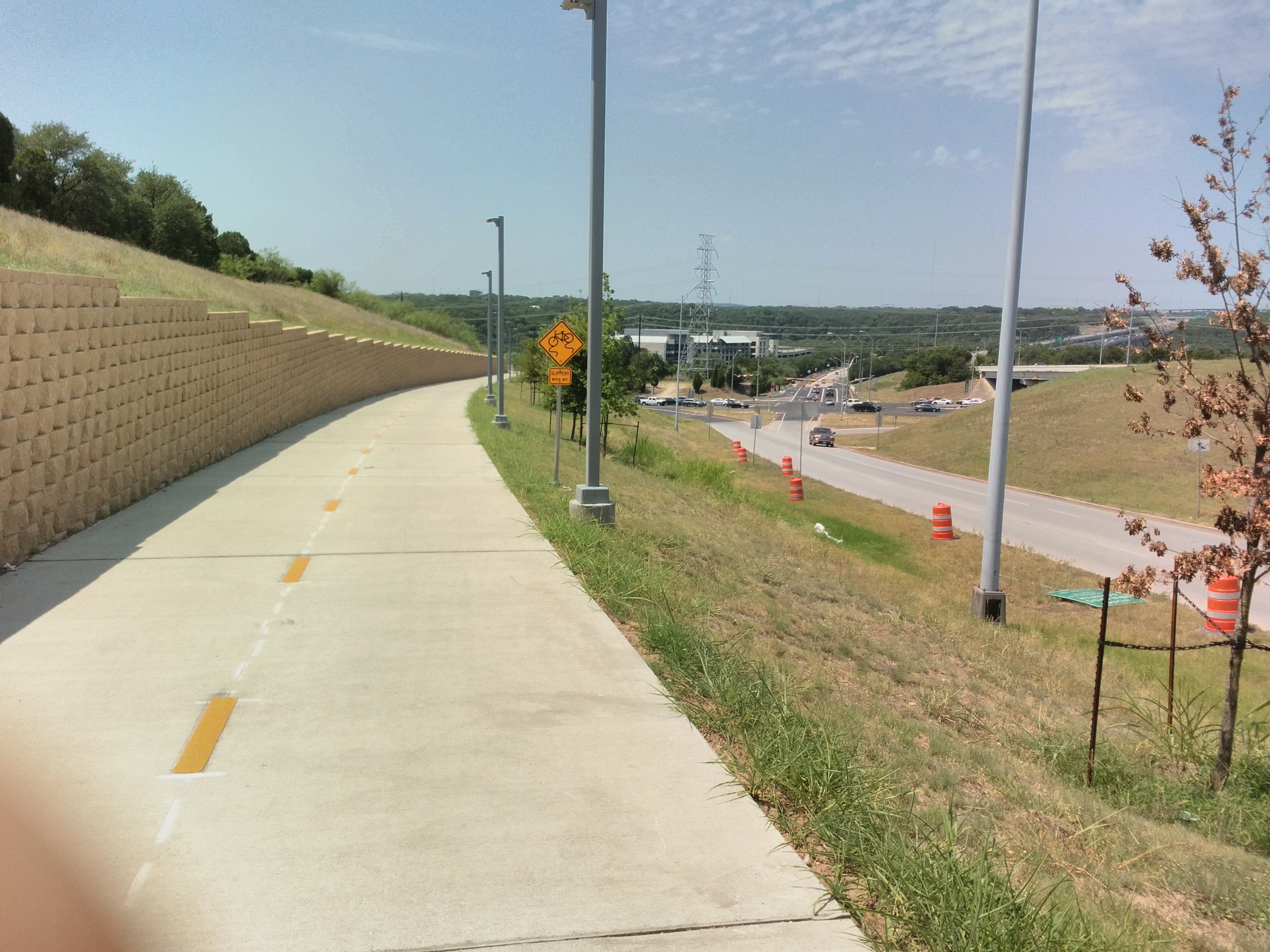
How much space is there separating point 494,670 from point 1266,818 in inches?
202

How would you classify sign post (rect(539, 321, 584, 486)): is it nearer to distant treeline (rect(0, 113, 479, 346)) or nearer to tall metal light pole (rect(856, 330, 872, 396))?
distant treeline (rect(0, 113, 479, 346))

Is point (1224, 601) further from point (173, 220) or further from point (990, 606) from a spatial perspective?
point (173, 220)

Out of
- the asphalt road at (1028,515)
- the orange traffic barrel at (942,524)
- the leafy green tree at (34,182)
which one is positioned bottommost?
the asphalt road at (1028,515)

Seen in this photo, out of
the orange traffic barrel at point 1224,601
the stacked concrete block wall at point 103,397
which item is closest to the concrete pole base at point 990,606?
the orange traffic barrel at point 1224,601

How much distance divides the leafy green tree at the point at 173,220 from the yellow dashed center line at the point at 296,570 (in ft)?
213

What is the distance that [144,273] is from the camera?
1117 inches

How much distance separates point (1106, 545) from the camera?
3009cm

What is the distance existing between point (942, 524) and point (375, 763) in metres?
25.5

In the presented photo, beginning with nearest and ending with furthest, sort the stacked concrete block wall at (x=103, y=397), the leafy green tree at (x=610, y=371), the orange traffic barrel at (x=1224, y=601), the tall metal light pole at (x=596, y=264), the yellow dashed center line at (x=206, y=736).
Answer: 1. the yellow dashed center line at (x=206, y=736)
2. the stacked concrete block wall at (x=103, y=397)
3. the tall metal light pole at (x=596, y=264)
4. the orange traffic barrel at (x=1224, y=601)
5. the leafy green tree at (x=610, y=371)

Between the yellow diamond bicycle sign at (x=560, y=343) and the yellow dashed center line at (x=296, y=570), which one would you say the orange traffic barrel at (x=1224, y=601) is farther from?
the yellow dashed center line at (x=296, y=570)

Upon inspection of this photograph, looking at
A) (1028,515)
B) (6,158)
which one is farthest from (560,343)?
(6,158)

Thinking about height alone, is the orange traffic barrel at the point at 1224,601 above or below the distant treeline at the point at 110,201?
below

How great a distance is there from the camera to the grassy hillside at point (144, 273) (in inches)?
717

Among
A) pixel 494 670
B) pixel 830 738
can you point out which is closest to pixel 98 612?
pixel 494 670
